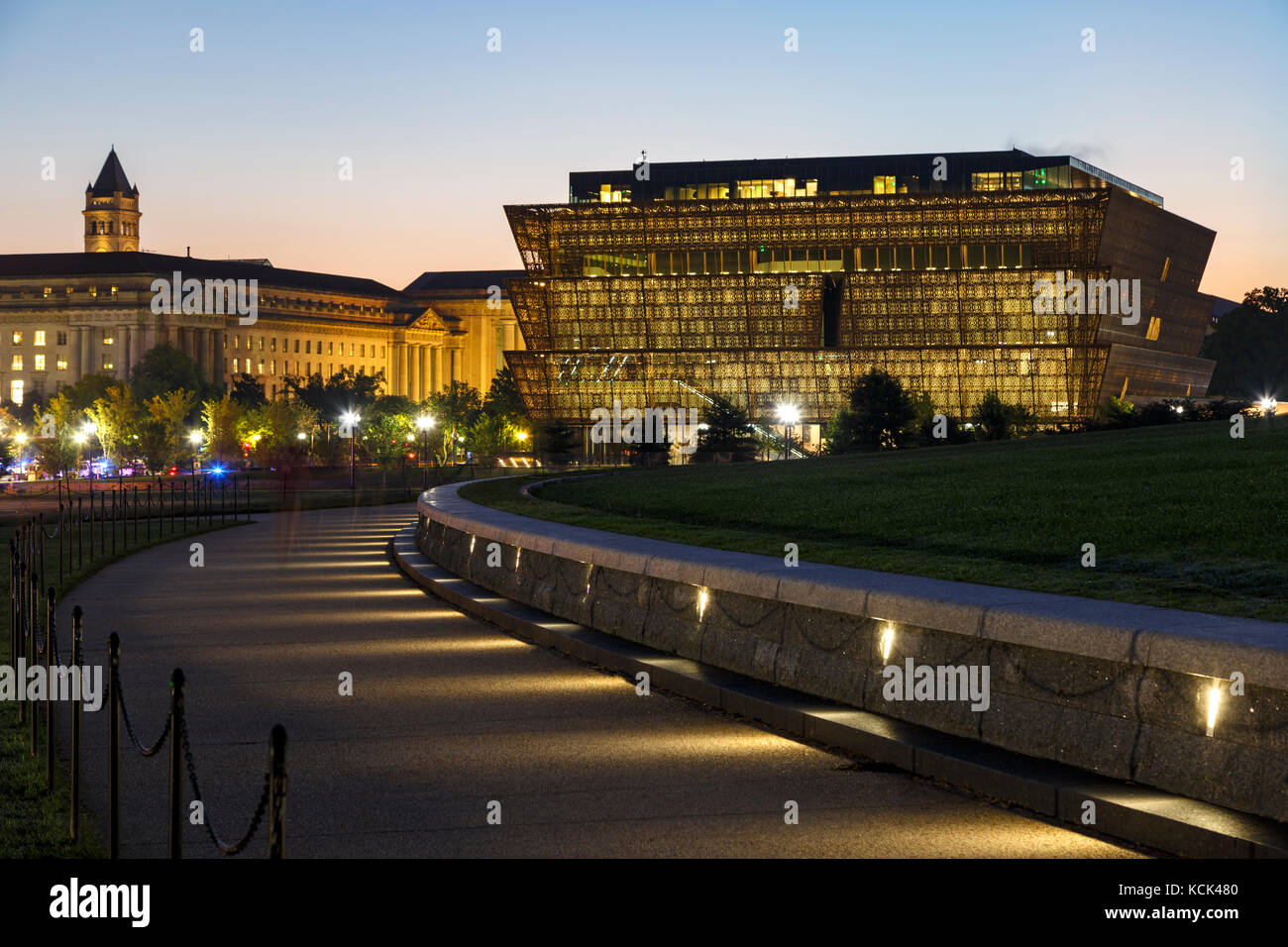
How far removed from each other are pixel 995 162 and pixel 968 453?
126496 mm

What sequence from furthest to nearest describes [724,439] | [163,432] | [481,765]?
[163,432] → [724,439] → [481,765]

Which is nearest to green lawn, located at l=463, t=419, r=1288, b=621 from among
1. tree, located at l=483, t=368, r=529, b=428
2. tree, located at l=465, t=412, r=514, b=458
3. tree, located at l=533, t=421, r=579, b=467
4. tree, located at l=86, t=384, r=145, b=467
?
tree, located at l=533, t=421, r=579, b=467

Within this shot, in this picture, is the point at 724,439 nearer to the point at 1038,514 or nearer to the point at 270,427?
the point at 1038,514

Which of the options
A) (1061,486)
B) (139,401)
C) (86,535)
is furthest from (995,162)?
(1061,486)

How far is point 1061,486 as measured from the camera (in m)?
21.6

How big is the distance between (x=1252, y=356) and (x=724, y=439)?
13571 cm

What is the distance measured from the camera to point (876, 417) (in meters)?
79.2

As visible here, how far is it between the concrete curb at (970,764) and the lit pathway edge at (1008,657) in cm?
14

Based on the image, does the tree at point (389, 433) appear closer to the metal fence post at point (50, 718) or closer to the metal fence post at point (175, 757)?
the metal fence post at point (50, 718)

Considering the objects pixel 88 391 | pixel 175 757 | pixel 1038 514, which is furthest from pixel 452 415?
pixel 175 757

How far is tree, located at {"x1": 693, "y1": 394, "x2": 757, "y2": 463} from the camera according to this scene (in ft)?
262

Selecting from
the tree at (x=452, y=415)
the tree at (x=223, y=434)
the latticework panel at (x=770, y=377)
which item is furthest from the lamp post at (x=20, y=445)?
the latticework panel at (x=770, y=377)
